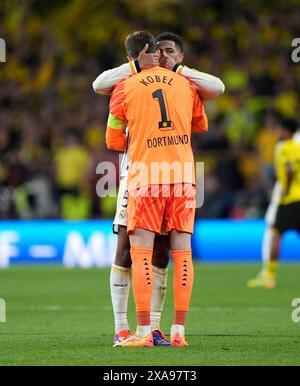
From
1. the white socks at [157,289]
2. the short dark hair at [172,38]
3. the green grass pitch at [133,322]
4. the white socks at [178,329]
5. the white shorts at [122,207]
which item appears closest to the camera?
the green grass pitch at [133,322]

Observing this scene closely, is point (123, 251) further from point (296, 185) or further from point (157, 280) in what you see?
point (296, 185)

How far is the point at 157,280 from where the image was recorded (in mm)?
8883

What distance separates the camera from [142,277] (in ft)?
27.2

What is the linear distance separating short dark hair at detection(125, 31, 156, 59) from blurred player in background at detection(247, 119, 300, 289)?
7119 mm

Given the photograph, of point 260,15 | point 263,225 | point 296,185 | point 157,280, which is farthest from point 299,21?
point 157,280

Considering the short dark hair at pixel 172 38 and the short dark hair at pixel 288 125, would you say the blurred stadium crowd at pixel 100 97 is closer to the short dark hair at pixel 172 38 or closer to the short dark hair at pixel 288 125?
the short dark hair at pixel 288 125

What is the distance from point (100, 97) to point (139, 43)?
16.4 meters

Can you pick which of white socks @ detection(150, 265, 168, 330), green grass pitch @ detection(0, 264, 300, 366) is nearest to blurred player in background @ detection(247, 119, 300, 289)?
green grass pitch @ detection(0, 264, 300, 366)

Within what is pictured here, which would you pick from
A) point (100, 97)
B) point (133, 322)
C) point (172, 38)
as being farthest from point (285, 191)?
point (100, 97)

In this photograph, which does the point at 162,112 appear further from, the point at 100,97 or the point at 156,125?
the point at 100,97

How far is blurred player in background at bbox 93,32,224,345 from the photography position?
8.49 m

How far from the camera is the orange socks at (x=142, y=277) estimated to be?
8.30 meters

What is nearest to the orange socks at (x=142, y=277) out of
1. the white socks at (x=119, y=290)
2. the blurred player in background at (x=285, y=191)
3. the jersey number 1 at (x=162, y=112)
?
the white socks at (x=119, y=290)

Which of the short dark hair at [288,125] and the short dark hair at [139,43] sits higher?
the short dark hair at [139,43]
